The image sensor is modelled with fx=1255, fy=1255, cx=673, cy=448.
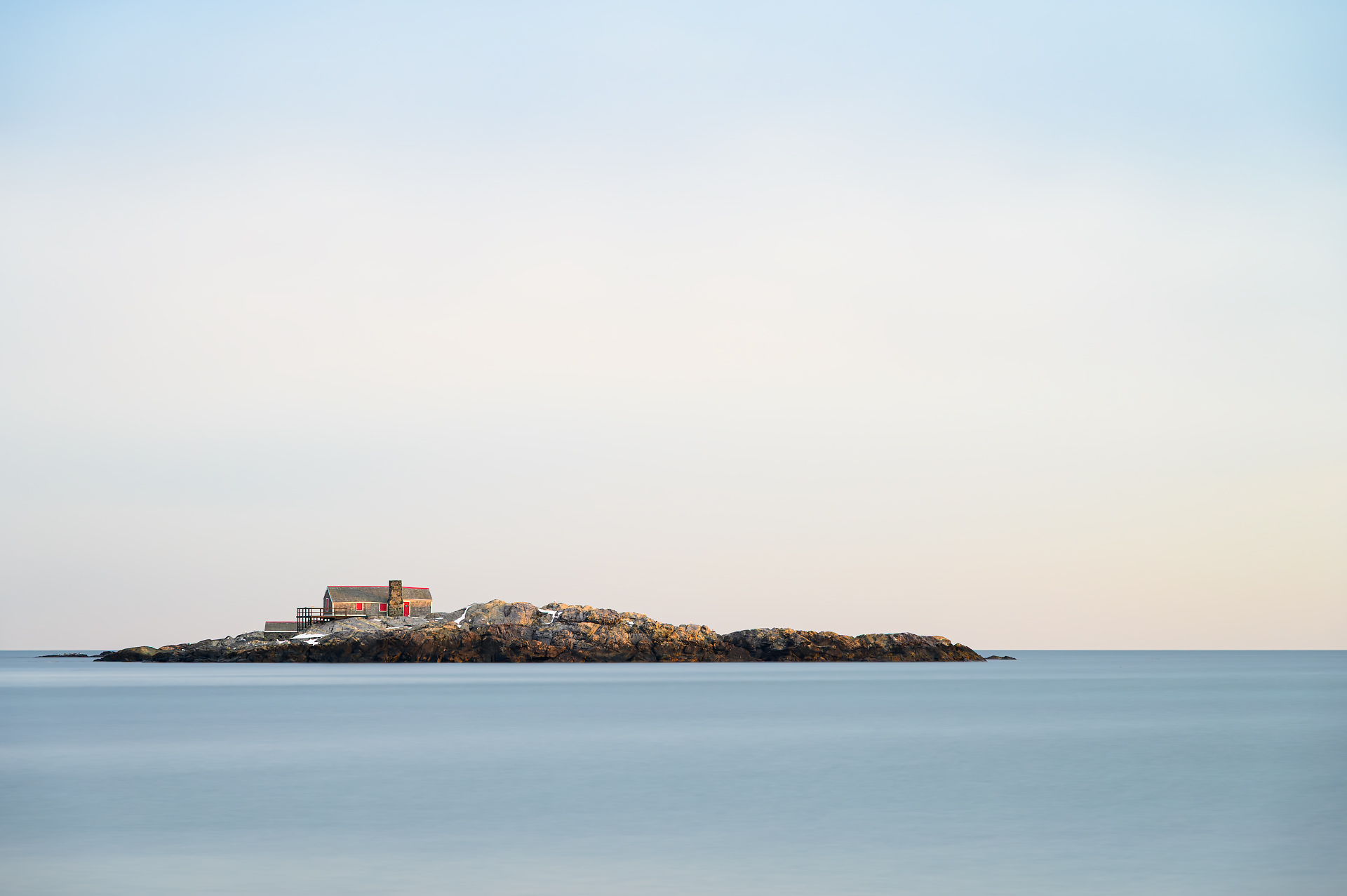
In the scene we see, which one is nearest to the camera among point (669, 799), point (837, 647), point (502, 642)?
point (669, 799)

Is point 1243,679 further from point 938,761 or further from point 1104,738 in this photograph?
point 938,761

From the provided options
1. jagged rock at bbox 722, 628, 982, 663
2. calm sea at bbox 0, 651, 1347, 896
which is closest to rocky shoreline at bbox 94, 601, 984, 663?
jagged rock at bbox 722, 628, 982, 663

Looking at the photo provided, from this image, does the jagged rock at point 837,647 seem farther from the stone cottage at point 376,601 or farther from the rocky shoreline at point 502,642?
the stone cottage at point 376,601

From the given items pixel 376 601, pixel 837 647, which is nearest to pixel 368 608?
pixel 376 601

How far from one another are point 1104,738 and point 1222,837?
2402cm

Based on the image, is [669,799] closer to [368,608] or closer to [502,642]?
[502,642]

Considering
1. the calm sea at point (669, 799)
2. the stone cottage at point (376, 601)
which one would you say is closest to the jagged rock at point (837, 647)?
the stone cottage at point (376, 601)

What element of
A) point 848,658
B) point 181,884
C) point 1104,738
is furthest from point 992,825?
point 848,658

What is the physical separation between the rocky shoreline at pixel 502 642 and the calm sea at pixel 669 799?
76.3m

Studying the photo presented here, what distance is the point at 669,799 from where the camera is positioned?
99.9 ft

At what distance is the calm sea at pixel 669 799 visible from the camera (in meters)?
21.0

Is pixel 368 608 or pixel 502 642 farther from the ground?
pixel 368 608

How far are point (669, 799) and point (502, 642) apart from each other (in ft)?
395

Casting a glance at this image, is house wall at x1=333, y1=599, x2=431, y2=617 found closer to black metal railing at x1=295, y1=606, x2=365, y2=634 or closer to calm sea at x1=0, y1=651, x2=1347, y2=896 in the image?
black metal railing at x1=295, y1=606, x2=365, y2=634
